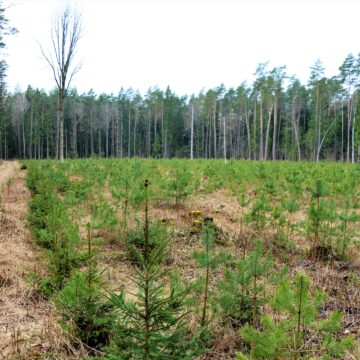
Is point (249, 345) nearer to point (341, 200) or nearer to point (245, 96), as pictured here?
point (341, 200)

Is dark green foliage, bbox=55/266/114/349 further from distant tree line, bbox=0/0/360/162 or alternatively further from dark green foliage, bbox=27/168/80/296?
distant tree line, bbox=0/0/360/162

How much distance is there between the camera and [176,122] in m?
62.6

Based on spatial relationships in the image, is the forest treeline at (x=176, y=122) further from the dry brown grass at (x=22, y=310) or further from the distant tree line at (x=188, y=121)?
the dry brown grass at (x=22, y=310)

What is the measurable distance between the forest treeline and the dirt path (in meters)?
43.9

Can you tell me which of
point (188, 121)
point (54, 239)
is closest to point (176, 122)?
point (188, 121)

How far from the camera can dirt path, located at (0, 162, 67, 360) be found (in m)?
2.83

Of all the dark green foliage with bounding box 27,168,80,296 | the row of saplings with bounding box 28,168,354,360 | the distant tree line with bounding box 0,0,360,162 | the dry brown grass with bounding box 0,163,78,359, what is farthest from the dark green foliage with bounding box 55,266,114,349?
the distant tree line with bounding box 0,0,360,162

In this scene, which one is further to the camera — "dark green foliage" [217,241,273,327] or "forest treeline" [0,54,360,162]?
"forest treeline" [0,54,360,162]

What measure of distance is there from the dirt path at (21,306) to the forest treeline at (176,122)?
43901 millimetres

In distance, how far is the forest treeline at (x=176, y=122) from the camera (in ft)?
165

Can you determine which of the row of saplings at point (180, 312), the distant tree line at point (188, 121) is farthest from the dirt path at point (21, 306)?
the distant tree line at point (188, 121)

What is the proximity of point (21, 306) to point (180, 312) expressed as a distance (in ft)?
5.83

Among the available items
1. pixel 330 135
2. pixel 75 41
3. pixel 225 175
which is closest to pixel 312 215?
pixel 225 175

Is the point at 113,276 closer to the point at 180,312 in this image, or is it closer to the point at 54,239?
the point at 54,239
